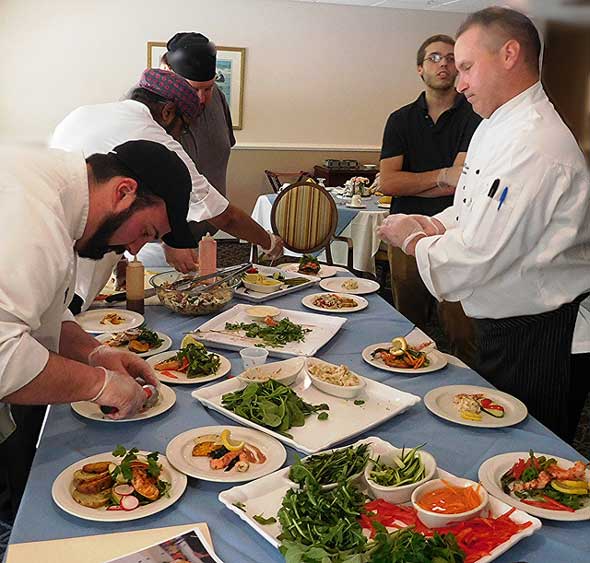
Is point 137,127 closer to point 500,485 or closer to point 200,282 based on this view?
point 200,282

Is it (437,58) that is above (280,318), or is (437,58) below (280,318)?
above

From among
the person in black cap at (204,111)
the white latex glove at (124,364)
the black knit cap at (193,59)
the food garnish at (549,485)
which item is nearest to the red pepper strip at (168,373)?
the white latex glove at (124,364)

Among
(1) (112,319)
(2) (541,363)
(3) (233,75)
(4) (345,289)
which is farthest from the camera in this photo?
(3) (233,75)

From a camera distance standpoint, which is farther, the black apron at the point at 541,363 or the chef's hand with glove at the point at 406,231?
the chef's hand with glove at the point at 406,231

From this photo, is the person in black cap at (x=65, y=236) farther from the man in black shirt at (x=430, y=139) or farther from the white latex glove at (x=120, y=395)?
the man in black shirt at (x=430, y=139)

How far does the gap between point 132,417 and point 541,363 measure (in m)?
1.11

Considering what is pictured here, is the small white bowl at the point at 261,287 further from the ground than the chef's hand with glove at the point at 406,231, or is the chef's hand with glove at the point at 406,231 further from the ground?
the chef's hand with glove at the point at 406,231

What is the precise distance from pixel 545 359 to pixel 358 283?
0.83 m

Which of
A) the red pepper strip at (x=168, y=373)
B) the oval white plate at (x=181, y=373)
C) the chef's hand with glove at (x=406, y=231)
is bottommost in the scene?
the red pepper strip at (x=168, y=373)

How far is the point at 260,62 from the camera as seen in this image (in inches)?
254

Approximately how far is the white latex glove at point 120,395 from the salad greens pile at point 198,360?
264 mm

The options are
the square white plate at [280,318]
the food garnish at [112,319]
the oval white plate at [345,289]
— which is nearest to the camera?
the square white plate at [280,318]

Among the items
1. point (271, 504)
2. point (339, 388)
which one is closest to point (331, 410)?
point (339, 388)

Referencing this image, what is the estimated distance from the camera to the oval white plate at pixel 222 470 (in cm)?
116
